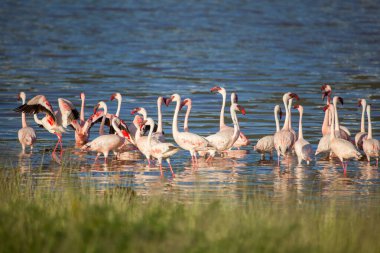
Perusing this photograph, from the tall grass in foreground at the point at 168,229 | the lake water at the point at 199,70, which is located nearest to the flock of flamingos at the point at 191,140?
the lake water at the point at 199,70

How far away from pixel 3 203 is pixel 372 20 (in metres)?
42.6

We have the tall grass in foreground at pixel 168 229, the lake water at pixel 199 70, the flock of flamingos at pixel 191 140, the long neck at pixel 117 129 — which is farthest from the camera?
the long neck at pixel 117 129

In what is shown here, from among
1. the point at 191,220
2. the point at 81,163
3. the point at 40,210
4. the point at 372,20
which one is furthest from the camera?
the point at 372,20

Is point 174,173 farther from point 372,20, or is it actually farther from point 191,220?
point 372,20

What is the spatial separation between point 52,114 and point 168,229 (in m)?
9.60

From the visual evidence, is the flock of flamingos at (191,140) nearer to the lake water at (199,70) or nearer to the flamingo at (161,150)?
the flamingo at (161,150)

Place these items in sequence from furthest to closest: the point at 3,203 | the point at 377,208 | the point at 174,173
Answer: the point at 174,173 → the point at 377,208 → the point at 3,203

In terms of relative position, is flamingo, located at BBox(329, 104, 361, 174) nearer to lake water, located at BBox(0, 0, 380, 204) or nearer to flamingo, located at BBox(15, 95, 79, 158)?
lake water, located at BBox(0, 0, 380, 204)

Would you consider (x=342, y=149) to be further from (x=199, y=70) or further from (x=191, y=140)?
(x=199, y=70)

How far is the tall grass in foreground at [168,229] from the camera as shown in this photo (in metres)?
7.50

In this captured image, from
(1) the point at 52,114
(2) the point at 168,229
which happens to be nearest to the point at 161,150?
(1) the point at 52,114

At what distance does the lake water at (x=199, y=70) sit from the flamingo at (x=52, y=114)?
0.36 m

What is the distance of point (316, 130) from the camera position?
61.1ft

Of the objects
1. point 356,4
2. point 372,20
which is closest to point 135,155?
point 372,20
